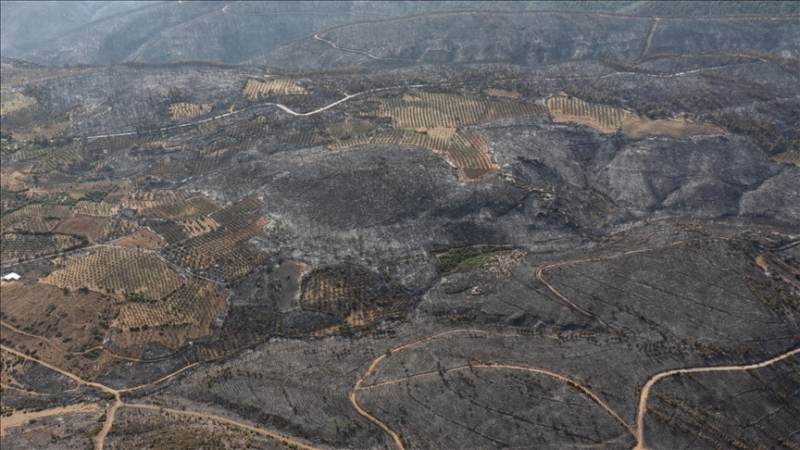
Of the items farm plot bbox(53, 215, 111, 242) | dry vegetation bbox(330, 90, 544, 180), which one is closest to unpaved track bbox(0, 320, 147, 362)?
farm plot bbox(53, 215, 111, 242)

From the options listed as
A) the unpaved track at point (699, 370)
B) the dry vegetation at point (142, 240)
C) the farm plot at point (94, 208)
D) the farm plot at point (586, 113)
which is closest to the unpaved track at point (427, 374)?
the unpaved track at point (699, 370)

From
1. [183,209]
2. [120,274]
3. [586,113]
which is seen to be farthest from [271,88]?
[586,113]

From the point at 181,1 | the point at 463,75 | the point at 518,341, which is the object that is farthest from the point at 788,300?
the point at 181,1

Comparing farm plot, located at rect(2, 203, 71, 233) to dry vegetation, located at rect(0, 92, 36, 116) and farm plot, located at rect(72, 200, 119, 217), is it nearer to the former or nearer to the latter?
farm plot, located at rect(72, 200, 119, 217)

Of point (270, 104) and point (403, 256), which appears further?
point (270, 104)

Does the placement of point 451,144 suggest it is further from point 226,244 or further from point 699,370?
point 699,370

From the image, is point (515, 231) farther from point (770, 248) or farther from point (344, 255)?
point (770, 248)
